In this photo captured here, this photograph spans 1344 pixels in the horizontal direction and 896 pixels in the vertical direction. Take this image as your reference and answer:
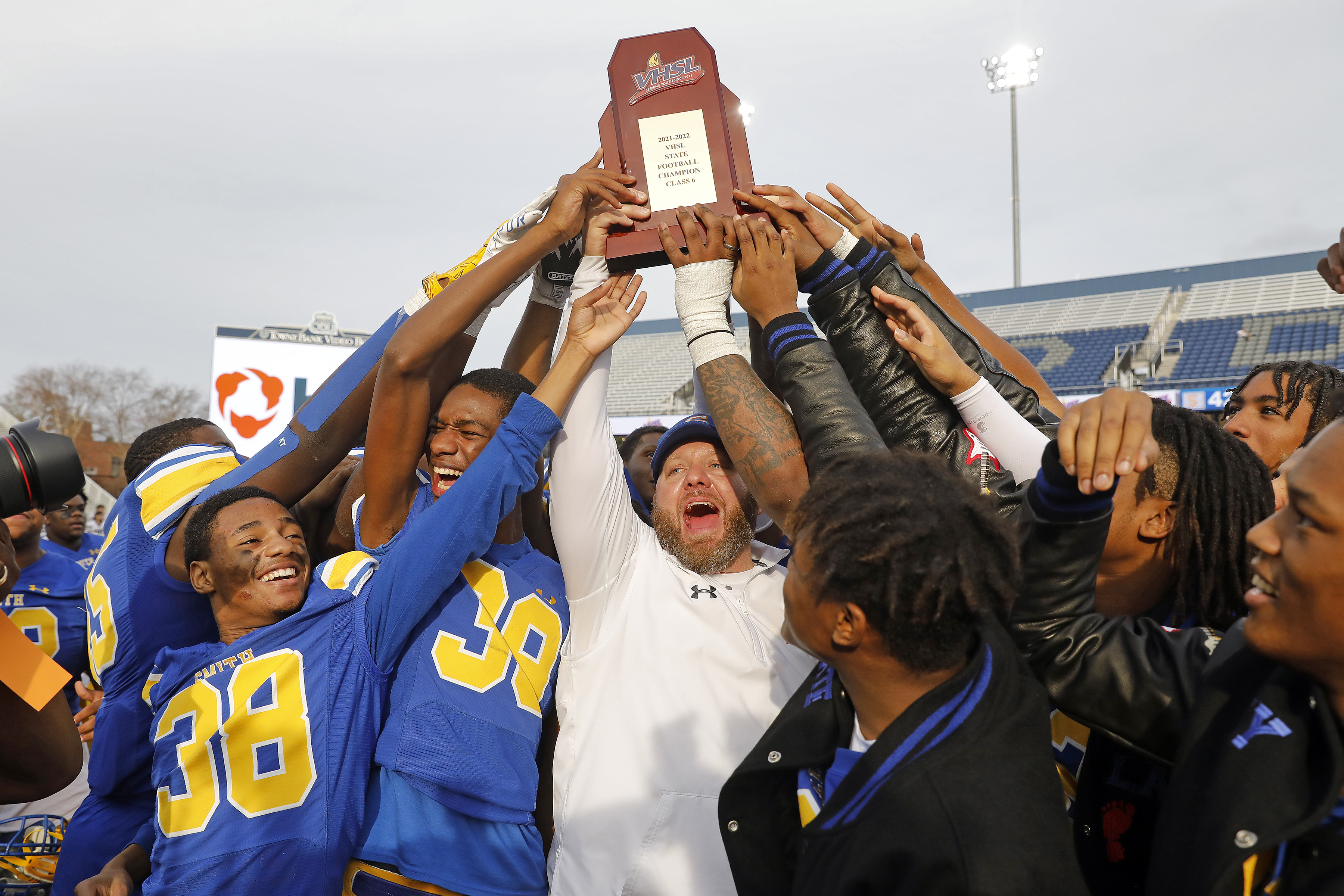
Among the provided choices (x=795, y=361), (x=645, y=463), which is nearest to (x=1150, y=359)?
(x=645, y=463)

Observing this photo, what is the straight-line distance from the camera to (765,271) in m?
2.35

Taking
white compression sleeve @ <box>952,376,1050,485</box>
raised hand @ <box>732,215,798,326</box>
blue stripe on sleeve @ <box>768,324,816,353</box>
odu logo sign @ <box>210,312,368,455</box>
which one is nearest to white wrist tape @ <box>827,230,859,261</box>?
raised hand @ <box>732,215,798,326</box>

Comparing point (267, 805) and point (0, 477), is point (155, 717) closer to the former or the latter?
point (267, 805)

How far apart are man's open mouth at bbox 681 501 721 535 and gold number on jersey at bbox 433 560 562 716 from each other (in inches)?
17.6

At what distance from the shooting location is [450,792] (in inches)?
81.2

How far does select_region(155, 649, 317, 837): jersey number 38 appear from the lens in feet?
6.76

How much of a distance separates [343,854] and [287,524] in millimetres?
868

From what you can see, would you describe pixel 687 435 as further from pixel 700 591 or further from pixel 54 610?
pixel 54 610

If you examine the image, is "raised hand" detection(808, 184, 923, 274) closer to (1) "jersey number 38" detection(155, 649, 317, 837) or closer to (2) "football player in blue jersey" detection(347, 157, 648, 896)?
(2) "football player in blue jersey" detection(347, 157, 648, 896)

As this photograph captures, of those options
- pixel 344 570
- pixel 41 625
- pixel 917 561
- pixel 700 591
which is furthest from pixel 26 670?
pixel 41 625

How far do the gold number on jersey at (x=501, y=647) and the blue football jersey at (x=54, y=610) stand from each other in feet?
8.47

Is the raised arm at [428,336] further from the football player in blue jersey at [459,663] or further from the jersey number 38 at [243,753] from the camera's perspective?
the jersey number 38 at [243,753]

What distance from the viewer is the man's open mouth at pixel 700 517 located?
2.52m

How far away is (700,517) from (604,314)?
0.65m
